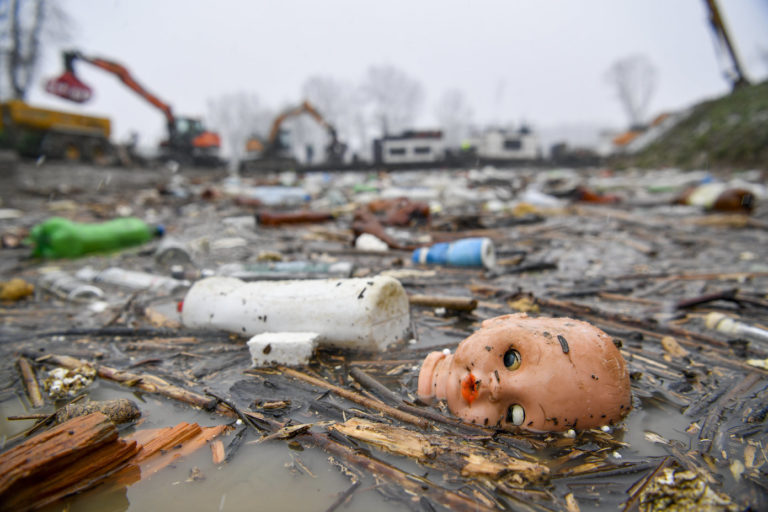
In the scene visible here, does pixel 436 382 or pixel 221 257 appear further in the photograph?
pixel 221 257

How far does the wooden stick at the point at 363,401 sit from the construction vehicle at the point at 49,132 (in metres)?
21.0

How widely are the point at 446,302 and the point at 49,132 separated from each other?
21922mm

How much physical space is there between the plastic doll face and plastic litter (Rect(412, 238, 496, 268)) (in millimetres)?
3121

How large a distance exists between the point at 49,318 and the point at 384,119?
251 feet

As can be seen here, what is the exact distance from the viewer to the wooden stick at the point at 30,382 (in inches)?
91.6

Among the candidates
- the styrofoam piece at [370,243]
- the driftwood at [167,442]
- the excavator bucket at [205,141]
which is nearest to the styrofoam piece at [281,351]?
the driftwood at [167,442]

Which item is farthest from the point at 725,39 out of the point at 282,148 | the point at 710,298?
the point at 710,298

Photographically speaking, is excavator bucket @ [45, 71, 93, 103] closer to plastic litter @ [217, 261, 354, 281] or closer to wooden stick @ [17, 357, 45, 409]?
plastic litter @ [217, 261, 354, 281]

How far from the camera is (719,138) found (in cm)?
2167

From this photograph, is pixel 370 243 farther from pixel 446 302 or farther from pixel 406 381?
pixel 406 381

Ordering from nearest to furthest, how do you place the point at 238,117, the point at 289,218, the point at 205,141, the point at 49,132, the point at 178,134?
1. the point at 289,218
2. the point at 49,132
3. the point at 178,134
4. the point at 205,141
5. the point at 238,117

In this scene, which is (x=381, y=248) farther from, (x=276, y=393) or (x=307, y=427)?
(x=307, y=427)

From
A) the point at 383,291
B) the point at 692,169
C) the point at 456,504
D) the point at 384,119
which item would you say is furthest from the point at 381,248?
the point at 384,119

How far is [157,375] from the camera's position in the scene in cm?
260
